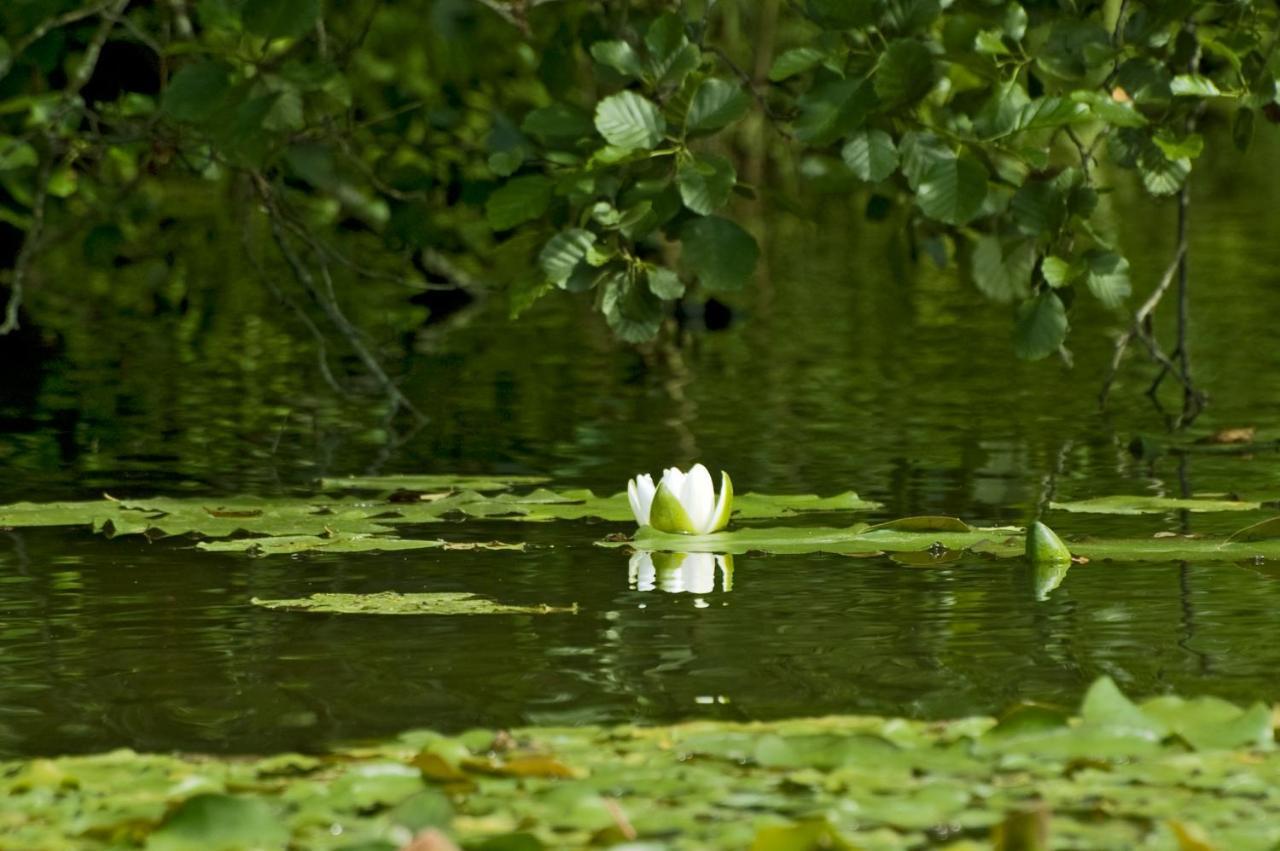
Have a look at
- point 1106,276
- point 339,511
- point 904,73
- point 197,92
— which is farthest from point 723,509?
point 197,92

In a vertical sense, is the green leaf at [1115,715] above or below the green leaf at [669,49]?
below

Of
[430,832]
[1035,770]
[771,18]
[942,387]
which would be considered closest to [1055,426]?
[942,387]

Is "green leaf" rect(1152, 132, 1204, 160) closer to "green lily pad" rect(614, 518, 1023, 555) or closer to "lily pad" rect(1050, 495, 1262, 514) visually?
"lily pad" rect(1050, 495, 1262, 514)

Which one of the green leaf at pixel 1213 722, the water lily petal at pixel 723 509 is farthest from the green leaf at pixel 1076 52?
the green leaf at pixel 1213 722

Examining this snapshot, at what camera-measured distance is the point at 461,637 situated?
3635 millimetres

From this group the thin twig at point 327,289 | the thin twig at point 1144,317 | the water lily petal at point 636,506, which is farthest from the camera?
the thin twig at point 327,289

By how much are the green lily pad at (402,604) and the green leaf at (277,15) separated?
1591 mm

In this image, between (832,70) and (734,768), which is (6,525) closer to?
(832,70)

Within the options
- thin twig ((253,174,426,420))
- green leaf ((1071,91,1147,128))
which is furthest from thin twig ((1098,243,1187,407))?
thin twig ((253,174,426,420))

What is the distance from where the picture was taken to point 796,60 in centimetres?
468

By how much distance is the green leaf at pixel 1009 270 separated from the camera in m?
5.41

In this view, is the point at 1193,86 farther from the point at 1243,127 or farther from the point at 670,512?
the point at 670,512

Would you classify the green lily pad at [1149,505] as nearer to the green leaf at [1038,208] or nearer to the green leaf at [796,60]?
the green leaf at [1038,208]

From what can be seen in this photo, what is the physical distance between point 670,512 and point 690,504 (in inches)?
1.7
